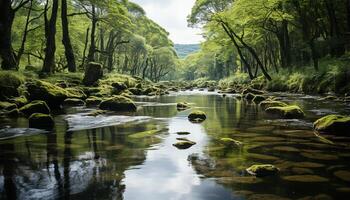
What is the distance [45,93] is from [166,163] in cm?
1164


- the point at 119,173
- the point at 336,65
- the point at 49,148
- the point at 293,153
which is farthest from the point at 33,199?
the point at 336,65

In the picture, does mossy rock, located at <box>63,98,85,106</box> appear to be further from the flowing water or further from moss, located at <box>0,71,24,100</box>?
the flowing water

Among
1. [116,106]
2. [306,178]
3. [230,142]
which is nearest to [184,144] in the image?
[230,142]

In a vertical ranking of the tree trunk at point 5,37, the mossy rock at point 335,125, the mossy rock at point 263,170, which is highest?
the tree trunk at point 5,37

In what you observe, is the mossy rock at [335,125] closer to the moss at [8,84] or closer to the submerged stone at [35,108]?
the submerged stone at [35,108]

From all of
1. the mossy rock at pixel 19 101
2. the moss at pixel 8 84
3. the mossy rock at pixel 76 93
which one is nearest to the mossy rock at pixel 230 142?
the mossy rock at pixel 19 101

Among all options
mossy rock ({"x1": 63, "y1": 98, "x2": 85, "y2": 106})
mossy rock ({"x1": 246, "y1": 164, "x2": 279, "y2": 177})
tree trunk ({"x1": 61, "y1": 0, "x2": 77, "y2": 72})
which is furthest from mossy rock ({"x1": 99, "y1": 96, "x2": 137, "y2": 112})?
tree trunk ({"x1": 61, "y1": 0, "x2": 77, "y2": 72})

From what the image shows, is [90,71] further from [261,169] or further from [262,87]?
[261,169]

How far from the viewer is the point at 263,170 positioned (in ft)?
21.6

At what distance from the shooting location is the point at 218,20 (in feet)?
123

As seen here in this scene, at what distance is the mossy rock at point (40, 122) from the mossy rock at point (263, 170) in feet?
24.9

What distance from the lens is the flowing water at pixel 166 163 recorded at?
5766 millimetres

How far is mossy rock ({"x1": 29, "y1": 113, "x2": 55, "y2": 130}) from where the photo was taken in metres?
12.1

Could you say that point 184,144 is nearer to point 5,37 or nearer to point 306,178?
point 306,178
